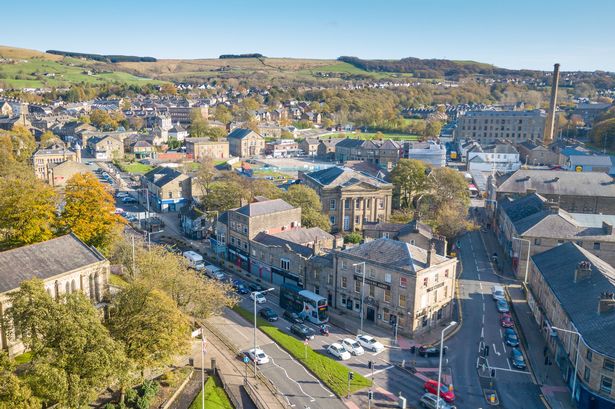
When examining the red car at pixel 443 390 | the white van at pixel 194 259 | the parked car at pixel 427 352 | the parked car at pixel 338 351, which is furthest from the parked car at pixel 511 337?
the white van at pixel 194 259

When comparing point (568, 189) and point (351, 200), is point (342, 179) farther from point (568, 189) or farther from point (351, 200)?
point (568, 189)

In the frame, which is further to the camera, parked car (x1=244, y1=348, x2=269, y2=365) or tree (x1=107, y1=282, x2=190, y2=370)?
parked car (x1=244, y1=348, x2=269, y2=365)

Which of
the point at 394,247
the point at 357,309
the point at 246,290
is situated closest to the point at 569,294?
the point at 394,247

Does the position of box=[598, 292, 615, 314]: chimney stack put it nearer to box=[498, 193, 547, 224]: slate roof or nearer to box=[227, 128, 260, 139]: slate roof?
box=[498, 193, 547, 224]: slate roof

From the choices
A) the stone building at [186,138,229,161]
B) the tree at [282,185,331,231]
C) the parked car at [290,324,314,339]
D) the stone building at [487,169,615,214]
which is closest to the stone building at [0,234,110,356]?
the parked car at [290,324,314,339]

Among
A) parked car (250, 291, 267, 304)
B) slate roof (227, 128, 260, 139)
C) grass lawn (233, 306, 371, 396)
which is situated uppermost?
slate roof (227, 128, 260, 139)

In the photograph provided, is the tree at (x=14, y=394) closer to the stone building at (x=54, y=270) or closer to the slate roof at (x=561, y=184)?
the stone building at (x=54, y=270)

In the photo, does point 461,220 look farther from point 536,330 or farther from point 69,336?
point 69,336

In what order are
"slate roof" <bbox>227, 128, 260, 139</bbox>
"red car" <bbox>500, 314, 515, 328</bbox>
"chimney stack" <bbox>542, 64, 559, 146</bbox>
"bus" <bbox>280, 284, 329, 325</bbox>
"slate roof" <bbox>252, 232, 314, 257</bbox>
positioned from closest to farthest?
"red car" <bbox>500, 314, 515, 328</bbox> → "bus" <bbox>280, 284, 329, 325</bbox> → "slate roof" <bbox>252, 232, 314, 257</bbox> → "chimney stack" <bbox>542, 64, 559, 146</bbox> → "slate roof" <bbox>227, 128, 260, 139</bbox>
